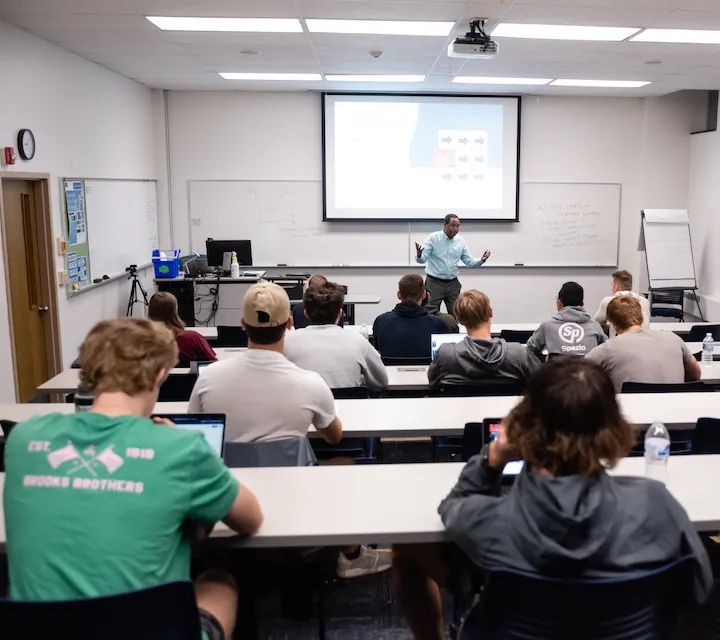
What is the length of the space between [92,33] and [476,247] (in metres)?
5.40

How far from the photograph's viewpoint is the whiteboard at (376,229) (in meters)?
A: 8.92

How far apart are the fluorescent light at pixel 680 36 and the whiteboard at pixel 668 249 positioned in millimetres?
3325

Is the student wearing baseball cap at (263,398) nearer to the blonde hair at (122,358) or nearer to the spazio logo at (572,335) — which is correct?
the blonde hair at (122,358)

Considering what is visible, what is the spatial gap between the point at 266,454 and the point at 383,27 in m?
4.08

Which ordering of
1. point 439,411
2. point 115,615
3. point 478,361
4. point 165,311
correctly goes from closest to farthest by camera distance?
point 115,615 < point 439,411 < point 478,361 < point 165,311

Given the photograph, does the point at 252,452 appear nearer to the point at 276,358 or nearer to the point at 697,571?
the point at 276,358

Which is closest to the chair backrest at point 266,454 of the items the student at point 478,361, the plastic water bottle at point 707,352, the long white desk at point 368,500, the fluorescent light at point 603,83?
the long white desk at point 368,500

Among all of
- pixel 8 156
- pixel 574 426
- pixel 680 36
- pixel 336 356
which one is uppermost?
pixel 680 36

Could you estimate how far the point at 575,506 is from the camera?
4.74 ft

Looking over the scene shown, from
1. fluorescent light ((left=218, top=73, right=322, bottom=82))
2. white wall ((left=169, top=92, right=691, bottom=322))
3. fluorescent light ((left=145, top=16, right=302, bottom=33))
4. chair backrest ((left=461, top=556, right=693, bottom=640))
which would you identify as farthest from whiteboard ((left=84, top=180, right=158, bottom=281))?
chair backrest ((left=461, top=556, right=693, bottom=640))

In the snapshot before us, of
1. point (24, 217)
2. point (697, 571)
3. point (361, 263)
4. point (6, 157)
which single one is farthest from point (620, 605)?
point (361, 263)

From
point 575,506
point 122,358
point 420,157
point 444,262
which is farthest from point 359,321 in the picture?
point 575,506

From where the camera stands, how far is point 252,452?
2.33 meters

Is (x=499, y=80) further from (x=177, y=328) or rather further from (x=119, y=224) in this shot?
(x=177, y=328)
